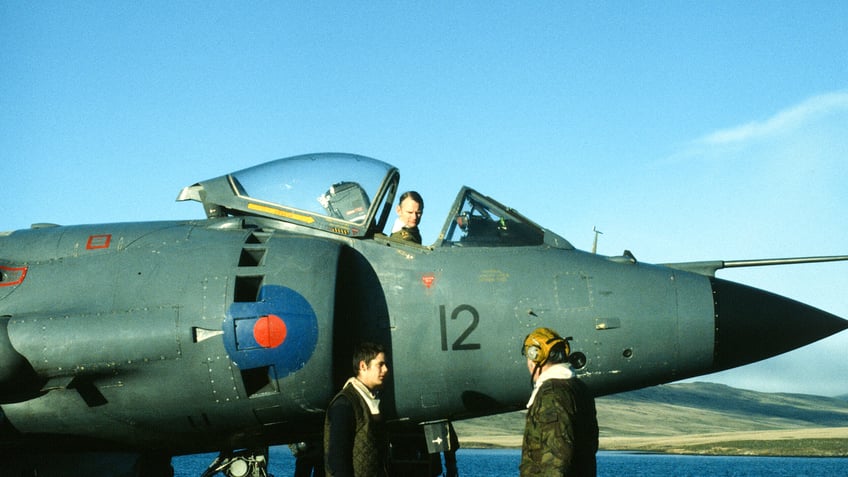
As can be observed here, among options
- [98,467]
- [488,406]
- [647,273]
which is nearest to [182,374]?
[98,467]

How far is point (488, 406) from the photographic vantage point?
808 cm

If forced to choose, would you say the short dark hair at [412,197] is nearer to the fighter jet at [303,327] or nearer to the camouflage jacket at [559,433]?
the fighter jet at [303,327]

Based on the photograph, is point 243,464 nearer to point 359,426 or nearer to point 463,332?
point 463,332

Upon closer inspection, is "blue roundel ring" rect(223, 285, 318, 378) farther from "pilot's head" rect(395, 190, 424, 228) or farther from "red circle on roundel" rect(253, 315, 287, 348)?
"pilot's head" rect(395, 190, 424, 228)

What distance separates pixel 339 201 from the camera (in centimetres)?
884

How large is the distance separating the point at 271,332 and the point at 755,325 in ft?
14.9

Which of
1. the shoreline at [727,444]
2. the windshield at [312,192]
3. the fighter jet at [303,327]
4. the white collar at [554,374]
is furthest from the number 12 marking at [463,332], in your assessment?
the shoreline at [727,444]

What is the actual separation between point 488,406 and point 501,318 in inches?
34.1

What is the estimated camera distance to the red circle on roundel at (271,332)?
7496 millimetres

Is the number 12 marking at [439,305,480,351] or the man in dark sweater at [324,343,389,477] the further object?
the number 12 marking at [439,305,480,351]

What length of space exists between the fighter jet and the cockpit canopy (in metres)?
0.03

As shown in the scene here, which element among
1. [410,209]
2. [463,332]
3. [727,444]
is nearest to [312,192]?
[410,209]

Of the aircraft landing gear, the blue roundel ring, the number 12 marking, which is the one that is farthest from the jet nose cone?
the aircraft landing gear

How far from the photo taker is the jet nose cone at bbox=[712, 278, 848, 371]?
7.97 meters
